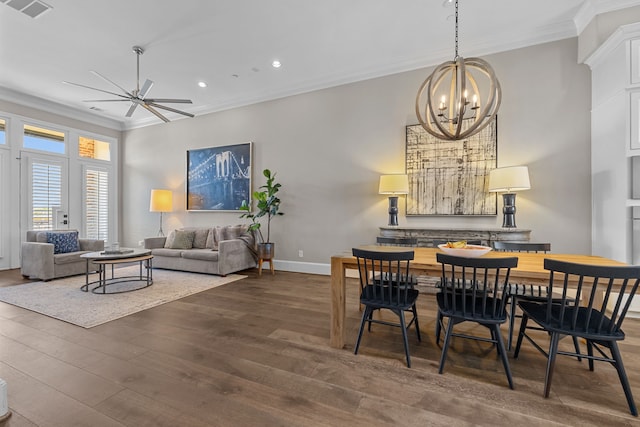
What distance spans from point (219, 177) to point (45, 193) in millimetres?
3522

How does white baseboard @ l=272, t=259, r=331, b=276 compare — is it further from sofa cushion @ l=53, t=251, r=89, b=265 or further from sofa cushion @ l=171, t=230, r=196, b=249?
sofa cushion @ l=53, t=251, r=89, b=265

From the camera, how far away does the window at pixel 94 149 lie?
6402 mm

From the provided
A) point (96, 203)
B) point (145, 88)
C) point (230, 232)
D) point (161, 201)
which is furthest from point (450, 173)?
point (96, 203)

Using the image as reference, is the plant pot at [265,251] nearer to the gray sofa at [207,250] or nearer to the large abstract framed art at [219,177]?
the gray sofa at [207,250]

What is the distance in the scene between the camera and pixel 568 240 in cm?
351

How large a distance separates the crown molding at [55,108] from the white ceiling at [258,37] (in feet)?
0.34

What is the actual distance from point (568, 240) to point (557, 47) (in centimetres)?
246

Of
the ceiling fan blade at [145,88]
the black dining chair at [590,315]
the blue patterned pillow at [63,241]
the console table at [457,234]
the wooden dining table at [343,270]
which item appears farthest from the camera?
the blue patterned pillow at [63,241]

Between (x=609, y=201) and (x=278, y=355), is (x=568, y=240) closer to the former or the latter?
(x=609, y=201)

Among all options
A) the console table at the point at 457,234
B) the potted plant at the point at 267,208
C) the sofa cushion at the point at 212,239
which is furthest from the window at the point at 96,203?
the console table at the point at 457,234


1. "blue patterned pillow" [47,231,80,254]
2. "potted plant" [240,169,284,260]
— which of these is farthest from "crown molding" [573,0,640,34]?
"blue patterned pillow" [47,231,80,254]

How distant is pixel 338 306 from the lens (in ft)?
7.57

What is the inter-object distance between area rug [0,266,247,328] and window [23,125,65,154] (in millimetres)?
3114

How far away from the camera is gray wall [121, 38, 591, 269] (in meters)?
3.51
